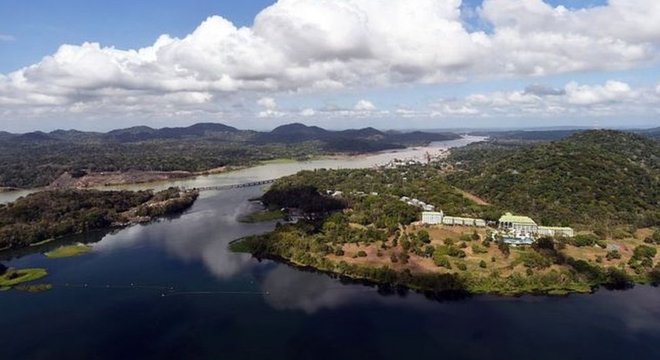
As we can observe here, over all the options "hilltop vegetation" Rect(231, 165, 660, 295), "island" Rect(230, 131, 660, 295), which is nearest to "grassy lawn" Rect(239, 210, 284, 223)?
"island" Rect(230, 131, 660, 295)

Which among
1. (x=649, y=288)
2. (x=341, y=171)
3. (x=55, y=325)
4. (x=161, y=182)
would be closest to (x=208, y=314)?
(x=55, y=325)

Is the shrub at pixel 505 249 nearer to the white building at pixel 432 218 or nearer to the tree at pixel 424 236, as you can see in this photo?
the tree at pixel 424 236

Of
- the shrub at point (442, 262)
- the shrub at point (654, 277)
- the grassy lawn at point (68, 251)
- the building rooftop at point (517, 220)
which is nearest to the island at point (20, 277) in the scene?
the grassy lawn at point (68, 251)

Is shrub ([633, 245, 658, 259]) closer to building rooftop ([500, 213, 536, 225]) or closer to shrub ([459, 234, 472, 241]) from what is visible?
building rooftop ([500, 213, 536, 225])

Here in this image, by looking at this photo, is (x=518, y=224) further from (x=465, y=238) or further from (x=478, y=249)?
(x=478, y=249)

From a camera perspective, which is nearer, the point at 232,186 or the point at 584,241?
the point at 584,241

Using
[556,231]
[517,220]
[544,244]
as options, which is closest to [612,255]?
[544,244]

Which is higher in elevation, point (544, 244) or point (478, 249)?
point (544, 244)
